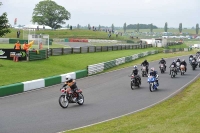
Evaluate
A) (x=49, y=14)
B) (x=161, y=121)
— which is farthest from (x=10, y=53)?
(x=49, y=14)

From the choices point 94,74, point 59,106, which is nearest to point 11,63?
point 94,74

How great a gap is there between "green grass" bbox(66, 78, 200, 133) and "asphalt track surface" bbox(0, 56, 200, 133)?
1.25m

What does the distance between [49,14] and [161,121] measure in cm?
11719

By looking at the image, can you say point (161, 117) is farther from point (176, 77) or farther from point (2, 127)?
point (176, 77)

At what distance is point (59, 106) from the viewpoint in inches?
738

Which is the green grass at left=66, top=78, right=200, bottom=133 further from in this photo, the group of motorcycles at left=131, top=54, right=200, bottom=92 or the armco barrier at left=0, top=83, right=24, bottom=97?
the armco barrier at left=0, top=83, right=24, bottom=97

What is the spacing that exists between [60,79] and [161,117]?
14.9 m

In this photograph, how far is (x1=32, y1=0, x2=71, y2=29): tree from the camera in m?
126

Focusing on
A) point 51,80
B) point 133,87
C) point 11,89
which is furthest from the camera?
point 51,80

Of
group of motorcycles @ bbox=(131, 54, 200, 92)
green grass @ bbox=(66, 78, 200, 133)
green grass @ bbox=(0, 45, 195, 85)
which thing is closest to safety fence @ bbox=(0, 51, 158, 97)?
green grass @ bbox=(0, 45, 195, 85)

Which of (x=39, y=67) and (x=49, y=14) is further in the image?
(x=49, y=14)

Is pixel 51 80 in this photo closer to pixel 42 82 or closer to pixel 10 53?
pixel 42 82

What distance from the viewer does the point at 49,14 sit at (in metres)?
128

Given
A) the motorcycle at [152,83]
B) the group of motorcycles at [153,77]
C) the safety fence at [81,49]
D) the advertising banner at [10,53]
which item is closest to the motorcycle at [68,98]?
the motorcycle at [152,83]
